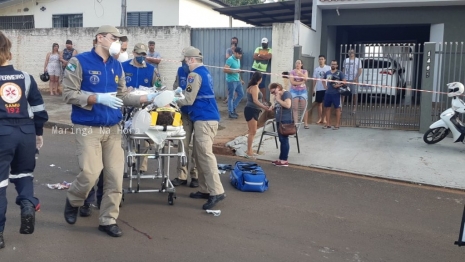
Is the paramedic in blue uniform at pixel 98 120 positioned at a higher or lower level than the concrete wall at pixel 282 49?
lower

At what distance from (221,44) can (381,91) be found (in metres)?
5.12

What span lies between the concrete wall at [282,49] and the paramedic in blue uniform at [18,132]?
9061 millimetres

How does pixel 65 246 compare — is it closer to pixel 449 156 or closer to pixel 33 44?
pixel 449 156

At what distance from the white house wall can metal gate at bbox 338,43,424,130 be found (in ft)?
30.0

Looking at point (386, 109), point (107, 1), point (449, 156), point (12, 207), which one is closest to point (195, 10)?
point (107, 1)

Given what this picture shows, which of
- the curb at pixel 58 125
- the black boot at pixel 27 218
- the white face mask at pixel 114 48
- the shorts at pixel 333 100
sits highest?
the white face mask at pixel 114 48

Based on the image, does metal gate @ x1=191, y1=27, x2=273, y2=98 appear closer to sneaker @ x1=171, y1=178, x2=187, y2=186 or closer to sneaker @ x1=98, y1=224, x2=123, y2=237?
sneaker @ x1=171, y1=178, x2=187, y2=186

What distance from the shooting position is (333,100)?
464 inches

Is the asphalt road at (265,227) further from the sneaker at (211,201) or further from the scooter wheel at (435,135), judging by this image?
the scooter wheel at (435,135)

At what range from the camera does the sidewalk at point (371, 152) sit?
336 inches

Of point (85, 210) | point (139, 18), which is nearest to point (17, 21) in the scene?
point (139, 18)

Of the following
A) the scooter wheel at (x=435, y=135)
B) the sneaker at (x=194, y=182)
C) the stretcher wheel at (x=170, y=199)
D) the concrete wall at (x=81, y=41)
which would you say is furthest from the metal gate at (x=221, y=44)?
the stretcher wheel at (x=170, y=199)

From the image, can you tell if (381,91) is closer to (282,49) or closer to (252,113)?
(282,49)

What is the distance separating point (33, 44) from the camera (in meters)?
17.1
